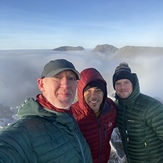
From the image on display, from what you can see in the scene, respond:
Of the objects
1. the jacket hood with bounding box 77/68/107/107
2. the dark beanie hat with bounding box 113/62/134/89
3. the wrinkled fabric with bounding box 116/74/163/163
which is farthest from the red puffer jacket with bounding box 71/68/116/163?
the dark beanie hat with bounding box 113/62/134/89

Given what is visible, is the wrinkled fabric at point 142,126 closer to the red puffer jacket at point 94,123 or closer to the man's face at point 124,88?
the man's face at point 124,88

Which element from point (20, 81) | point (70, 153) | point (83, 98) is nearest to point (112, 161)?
point (83, 98)

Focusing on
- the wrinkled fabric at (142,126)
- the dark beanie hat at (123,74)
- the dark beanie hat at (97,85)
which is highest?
the dark beanie hat at (123,74)

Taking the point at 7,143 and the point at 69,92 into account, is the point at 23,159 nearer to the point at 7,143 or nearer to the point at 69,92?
the point at 7,143

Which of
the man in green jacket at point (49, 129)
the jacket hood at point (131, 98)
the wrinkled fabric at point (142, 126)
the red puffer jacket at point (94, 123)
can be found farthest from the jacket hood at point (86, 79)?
the man in green jacket at point (49, 129)

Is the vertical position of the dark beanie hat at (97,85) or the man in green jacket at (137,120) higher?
the dark beanie hat at (97,85)

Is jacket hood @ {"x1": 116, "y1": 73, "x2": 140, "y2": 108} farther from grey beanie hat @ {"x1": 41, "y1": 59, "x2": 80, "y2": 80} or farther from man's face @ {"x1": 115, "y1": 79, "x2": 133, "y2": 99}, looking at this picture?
grey beanie hat @ {"x1": 41, "y1": 59, "x2": 80, "y2": 80}

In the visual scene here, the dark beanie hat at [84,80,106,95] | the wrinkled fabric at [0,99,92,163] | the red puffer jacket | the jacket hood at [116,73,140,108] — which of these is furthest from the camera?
the jacket hood at [116,73,140,108]
